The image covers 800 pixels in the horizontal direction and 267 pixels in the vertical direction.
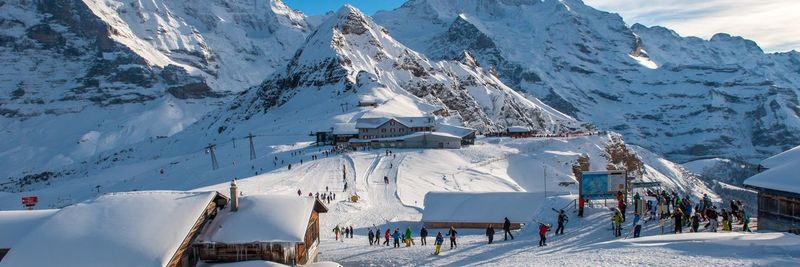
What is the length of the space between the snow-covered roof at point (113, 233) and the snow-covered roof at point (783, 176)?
19927 millimetres

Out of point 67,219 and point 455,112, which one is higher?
point 455,112

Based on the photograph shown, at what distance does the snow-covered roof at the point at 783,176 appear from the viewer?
2375 cm

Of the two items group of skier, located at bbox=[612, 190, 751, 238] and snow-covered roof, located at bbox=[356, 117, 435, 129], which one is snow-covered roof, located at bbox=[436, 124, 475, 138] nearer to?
snow-covered roof, located at bbox=[356, 117, 435, 129]

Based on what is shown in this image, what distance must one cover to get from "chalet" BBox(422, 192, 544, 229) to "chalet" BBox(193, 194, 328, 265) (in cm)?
1710

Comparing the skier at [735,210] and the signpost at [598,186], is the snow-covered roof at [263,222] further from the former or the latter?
the skier at [735,210]

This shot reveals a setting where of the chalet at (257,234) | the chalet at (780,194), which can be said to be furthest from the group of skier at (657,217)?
the chalet at (257,234)

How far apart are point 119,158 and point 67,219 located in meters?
119

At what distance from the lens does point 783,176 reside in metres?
24.4

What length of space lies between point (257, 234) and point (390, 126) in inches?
2918

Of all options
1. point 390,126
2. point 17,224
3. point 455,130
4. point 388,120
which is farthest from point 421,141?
point 17,224

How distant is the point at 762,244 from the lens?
62.9 feet

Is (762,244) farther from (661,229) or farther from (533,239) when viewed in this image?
(533,239)

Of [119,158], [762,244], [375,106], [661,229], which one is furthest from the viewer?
[119,158]

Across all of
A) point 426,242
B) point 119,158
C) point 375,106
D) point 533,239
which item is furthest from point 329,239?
point 119,158
